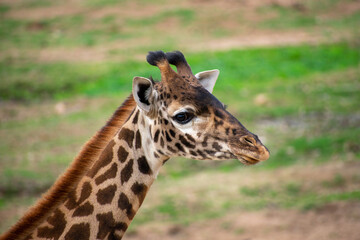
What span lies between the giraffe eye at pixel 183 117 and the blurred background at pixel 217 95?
18.1ft

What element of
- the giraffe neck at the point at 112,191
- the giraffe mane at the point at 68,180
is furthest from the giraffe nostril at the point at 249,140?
the giraffe mane at the point at 68,180

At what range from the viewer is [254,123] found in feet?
50.9

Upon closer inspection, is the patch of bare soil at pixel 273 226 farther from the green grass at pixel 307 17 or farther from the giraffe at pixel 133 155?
the green grass at pixel 307 17

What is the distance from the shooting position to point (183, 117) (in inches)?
190

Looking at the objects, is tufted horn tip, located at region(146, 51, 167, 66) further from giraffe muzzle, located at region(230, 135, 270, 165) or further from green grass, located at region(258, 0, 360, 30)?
green grass, located at region(258, 0, 360, 30)

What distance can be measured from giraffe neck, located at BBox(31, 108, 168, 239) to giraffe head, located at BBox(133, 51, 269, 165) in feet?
0.39

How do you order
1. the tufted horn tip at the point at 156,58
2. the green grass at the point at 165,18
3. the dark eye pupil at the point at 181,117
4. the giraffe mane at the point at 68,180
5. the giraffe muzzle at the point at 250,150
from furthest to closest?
the green grass at the point at 165,18 < the tufted horn tip at the point at 156,58 < the dark eye pupil at the point at 181,117 < the giraffe mane at the point at 68,180 < the giraffe muzzle at the point at 250,150

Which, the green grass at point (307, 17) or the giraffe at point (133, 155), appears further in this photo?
the green grass at point (307, 17)

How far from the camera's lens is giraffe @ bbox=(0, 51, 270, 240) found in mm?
4742

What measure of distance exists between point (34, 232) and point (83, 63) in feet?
59.3

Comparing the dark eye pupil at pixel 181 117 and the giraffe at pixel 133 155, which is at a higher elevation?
the dark eye pupil at pixel 181 117

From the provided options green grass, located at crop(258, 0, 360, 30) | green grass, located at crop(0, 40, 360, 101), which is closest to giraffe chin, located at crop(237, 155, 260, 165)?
green grass, located at crop(0, 40, 360, 101)

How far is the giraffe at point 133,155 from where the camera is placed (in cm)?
474

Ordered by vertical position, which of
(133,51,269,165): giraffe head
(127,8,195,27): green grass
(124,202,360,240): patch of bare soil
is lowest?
(133,51,269,165): giraffe head
